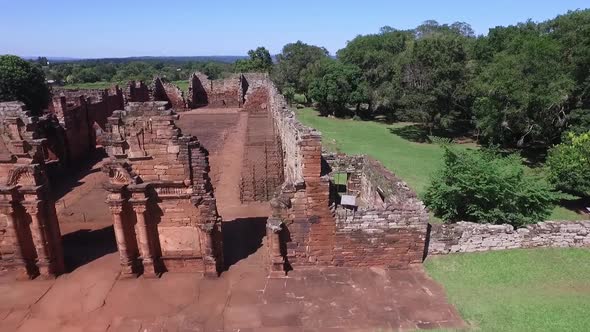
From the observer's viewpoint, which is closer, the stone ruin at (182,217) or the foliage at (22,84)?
the stone ruin at (182,217)

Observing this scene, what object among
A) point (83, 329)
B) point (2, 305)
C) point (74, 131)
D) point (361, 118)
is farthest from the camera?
point (361, 118)

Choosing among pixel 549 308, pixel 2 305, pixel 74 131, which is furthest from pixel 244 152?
pixel 549 308

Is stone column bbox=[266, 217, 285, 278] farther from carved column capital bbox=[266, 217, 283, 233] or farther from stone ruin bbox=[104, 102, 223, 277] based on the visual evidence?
stone ruin bbox=[104, 102, 223, 277]

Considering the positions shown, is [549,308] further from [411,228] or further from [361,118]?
[361,118]

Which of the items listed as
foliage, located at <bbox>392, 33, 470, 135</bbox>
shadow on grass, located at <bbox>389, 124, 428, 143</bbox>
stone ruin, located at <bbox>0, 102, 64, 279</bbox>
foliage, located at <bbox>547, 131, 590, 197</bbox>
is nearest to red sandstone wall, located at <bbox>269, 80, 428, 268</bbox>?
stone ruin, located at <bbox>0, 102, 64, 279</bbox>

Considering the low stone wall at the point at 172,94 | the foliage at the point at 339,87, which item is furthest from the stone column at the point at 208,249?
the low stone wall at the point at 172,94

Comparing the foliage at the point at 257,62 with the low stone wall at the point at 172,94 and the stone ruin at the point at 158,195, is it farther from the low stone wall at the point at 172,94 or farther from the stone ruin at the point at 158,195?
the stone ruin at the point at 158,195

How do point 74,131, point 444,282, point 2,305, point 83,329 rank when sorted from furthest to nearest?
point 74,131
point 444,282
point 2,305
point 83,329

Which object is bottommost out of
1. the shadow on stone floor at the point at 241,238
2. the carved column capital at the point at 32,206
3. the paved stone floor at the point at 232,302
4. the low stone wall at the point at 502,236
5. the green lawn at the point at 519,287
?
the green lawn at the point at 519,287
